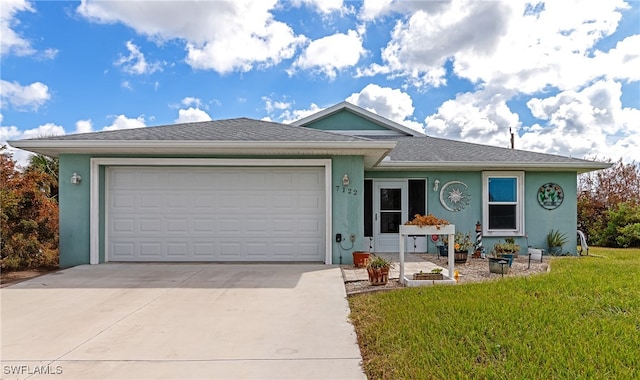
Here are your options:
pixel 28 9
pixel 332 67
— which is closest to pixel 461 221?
pixel 332 67

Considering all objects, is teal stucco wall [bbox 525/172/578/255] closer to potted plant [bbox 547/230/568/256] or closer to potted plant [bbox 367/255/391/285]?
potted plant [bbox 547/230/568/256]

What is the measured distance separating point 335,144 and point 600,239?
1308 centimetres

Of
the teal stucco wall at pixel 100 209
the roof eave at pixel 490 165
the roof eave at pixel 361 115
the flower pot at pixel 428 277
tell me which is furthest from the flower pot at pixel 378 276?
the roof eave at pixel 361 115

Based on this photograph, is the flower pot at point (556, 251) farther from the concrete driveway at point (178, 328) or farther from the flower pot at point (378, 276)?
the concrete driveway at point (178, 328)

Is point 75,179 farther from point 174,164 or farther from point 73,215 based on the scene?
point 174,164

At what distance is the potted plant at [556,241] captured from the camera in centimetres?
1062

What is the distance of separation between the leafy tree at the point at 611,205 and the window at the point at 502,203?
4808mm

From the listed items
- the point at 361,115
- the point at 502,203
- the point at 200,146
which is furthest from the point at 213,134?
the point at 502,203

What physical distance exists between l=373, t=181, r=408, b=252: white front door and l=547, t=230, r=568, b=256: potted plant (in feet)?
13.2

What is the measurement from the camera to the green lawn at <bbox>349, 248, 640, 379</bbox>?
3.26 meters

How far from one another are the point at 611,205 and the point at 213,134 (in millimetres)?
16589

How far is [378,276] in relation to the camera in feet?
20.6

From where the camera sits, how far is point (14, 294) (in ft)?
19.6

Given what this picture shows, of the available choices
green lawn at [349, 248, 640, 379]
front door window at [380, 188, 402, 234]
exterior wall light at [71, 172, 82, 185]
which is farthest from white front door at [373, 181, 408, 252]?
exterior wall light at [71, 172, 82, 185]
